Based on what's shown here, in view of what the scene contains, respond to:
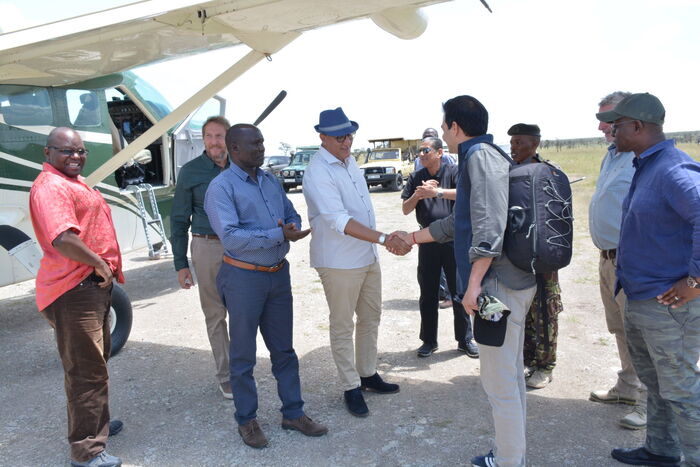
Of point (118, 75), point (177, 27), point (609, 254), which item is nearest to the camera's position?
point (609, 254)

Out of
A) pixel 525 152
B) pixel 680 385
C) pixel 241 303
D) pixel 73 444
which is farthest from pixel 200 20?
pixel 680 385

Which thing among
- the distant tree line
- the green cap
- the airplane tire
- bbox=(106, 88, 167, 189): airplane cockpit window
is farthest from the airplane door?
the distant tree line

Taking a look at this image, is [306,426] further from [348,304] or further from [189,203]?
[189,203]

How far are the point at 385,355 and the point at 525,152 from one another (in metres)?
2.16

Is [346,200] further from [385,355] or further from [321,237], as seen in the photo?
[385,355]

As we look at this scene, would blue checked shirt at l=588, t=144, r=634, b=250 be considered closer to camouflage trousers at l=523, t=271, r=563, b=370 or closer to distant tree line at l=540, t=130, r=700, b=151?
camouflage trousers at l=523, t=271, r=563, b=370

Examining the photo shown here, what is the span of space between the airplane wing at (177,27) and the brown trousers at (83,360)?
2124mm

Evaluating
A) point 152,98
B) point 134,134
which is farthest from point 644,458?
point 134,134

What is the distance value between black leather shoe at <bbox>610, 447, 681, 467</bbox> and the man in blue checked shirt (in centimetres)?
174

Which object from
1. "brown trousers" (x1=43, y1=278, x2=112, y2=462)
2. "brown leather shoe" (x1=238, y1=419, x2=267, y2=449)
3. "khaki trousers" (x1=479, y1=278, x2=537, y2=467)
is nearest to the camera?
"khaki trousers" (x1=479, y1=278, x2=537, y2=467)

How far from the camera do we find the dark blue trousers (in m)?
3.24

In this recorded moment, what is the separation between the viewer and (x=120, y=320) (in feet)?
16.3

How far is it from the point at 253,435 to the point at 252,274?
993 millimetres

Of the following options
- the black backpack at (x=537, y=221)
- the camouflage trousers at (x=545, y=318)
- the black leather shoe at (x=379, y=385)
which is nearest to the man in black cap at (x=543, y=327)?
the camouflage trousers at (x=545, y=318)
